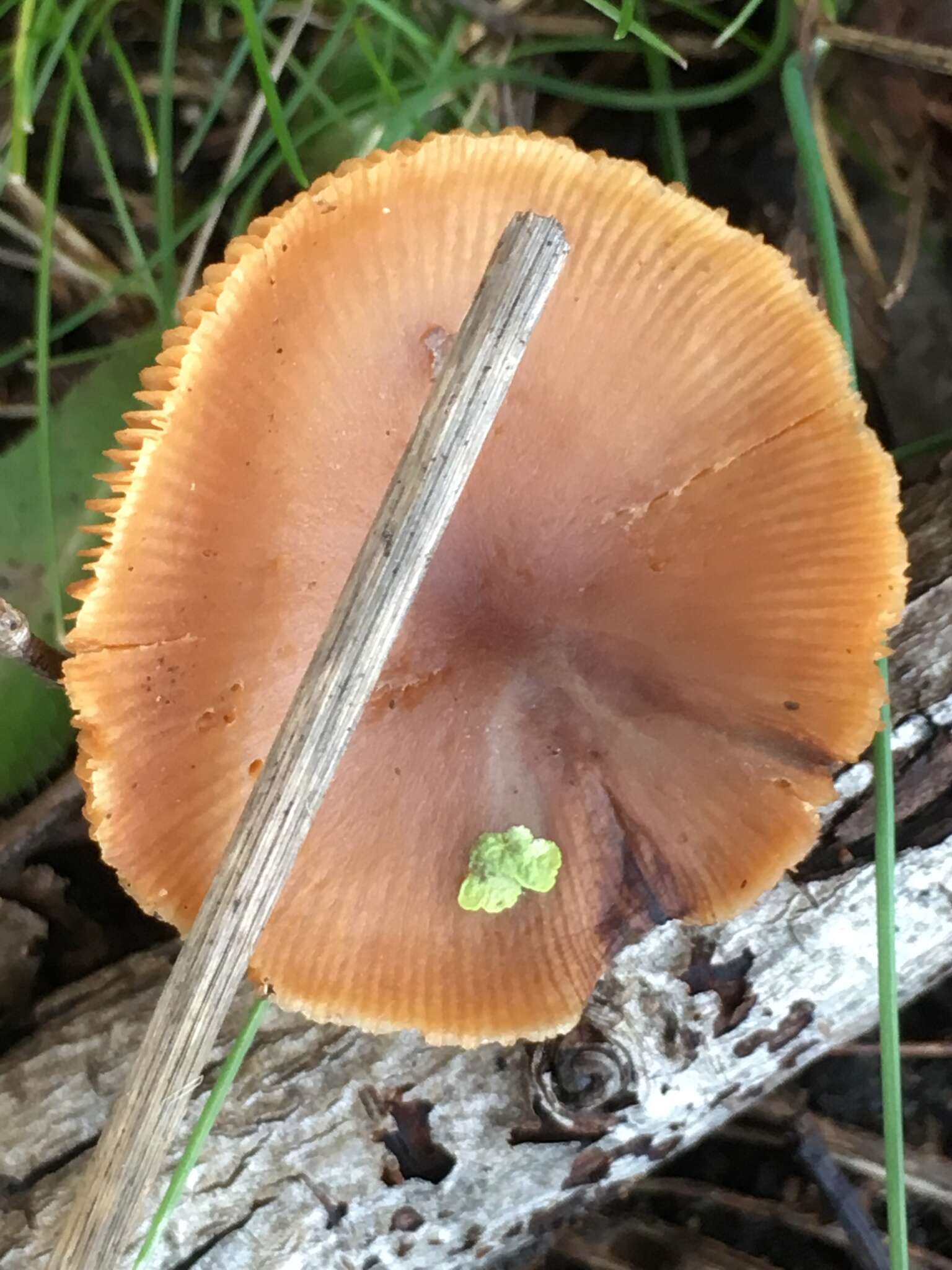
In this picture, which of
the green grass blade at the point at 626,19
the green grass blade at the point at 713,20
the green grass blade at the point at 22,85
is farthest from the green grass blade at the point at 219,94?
the green grass blade at the point at 713,20

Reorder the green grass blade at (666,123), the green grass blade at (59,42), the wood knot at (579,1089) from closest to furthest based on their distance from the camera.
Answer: the wood knot at (579,1089) → the green grass blade at (59,42) → the green grass blade at (666,123)

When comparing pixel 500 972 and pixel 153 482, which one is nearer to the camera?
pixel 153 482

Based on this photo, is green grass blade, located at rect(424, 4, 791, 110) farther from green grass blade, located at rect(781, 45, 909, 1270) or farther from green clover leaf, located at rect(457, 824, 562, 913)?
green clover leaf, located at rect(457, 824, 562, 913)

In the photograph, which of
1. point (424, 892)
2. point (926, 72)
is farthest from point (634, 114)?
point (424, 892)

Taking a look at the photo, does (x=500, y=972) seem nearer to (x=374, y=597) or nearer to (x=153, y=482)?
(x=374, y=597)

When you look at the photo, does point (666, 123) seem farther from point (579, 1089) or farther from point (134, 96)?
point (579, 1089)

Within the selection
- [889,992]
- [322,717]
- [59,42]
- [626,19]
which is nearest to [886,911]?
[889,992]

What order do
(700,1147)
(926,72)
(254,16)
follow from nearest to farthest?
(254,16)
(926,72)
(700,1147)

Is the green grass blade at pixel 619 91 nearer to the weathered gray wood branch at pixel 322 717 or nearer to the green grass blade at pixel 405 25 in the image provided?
the green grass blade at pixel 405 25
